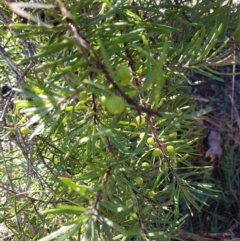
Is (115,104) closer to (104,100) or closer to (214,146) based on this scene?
(104,100)

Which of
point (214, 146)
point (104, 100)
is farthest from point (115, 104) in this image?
point (214, 146)

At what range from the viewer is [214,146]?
2.05m

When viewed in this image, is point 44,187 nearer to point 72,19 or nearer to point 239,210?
point 72,19

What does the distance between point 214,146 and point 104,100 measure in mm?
1701

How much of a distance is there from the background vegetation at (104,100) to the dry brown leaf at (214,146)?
3.53ft

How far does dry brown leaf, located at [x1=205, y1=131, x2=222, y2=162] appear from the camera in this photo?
6.59 ft

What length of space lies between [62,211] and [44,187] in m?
0.49

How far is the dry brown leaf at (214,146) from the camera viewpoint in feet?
6.59

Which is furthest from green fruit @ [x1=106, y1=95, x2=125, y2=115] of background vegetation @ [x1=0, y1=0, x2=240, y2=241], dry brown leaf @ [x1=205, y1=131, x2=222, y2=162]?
dry brown leaf @ [x1=205, y1=131, x2=222, y2=162]

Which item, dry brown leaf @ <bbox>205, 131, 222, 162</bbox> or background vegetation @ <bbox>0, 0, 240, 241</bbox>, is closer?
background vegetation @ <bbox>0, 0, 240, 241</bbox>

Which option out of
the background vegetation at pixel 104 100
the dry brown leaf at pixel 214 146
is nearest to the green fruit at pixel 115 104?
the background vegetation at pixel 104 100

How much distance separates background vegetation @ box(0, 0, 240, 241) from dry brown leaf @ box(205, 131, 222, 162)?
1075 mm

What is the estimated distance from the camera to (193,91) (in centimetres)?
225

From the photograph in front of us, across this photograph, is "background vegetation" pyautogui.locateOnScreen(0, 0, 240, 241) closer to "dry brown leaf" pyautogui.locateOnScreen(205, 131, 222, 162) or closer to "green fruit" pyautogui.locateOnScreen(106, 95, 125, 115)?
"green fruit" pyautogui.locateOnScreen(106, 95, 125, 115)
